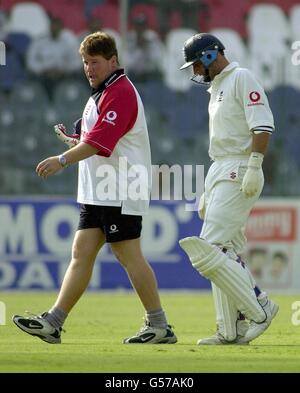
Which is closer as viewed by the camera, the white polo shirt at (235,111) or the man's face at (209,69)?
the white polo shirt at (235,111)

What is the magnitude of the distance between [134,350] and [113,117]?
1.65m

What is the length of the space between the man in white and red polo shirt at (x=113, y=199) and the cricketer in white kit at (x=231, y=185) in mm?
410

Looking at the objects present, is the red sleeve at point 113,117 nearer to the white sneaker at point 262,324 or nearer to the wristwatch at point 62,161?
the wristwatch at point 62,161

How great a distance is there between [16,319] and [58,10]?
12106 millimetres

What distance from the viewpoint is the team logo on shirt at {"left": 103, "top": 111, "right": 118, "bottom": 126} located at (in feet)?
26.4

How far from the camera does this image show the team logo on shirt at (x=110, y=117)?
317 inches

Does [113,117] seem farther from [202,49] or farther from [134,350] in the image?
[134,350]

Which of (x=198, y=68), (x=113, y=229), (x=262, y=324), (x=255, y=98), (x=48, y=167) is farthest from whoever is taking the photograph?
(x=198, y=68)

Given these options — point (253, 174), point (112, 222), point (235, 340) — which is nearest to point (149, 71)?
point (112, 222)

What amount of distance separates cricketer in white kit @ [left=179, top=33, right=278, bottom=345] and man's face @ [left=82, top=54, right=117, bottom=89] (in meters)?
0.55

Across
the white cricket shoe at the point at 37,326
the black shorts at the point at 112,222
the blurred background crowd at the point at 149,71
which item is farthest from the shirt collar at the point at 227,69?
the blurred background crowd at the point at 149,71

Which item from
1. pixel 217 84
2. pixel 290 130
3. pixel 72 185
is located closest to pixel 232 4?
pixel 290 130

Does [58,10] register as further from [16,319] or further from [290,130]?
[16,319]

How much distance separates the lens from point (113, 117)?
8.07m
